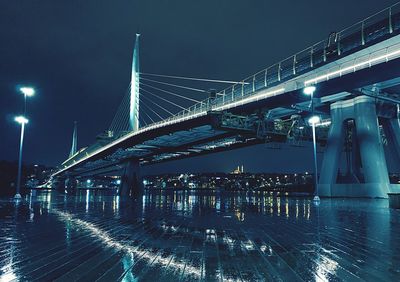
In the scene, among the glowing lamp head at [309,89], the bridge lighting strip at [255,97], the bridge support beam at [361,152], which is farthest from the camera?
the bridge lighting strip at [255,97]

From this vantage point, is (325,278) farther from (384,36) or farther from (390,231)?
(384,36)

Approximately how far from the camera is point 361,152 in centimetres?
3738

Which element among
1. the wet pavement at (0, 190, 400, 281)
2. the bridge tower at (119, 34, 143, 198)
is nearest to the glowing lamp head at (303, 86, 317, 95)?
the wet pavement at (0, 190, 400, 281)

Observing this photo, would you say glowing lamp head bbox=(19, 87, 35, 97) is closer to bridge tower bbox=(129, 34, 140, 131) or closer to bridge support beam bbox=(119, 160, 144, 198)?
bridge support beam bbox=(119, 160, 144, 198)

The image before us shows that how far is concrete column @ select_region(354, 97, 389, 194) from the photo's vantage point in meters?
35.2

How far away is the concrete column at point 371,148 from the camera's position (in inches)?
1385

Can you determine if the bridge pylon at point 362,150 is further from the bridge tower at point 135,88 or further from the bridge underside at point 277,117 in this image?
the bridge tower at point 135,88

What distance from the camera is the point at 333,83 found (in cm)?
3166

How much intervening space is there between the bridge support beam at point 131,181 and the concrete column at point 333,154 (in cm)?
3197

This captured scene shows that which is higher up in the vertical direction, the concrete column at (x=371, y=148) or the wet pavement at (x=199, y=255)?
the concrete column at (x=371, y=148)

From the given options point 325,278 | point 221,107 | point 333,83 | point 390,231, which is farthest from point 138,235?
point 221,107

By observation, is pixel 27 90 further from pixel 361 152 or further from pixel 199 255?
pixel 361 152

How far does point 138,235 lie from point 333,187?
117ft

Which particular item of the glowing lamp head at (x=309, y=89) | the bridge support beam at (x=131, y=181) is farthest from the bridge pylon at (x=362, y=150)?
the bridge support beam at (x=131, y=181)
